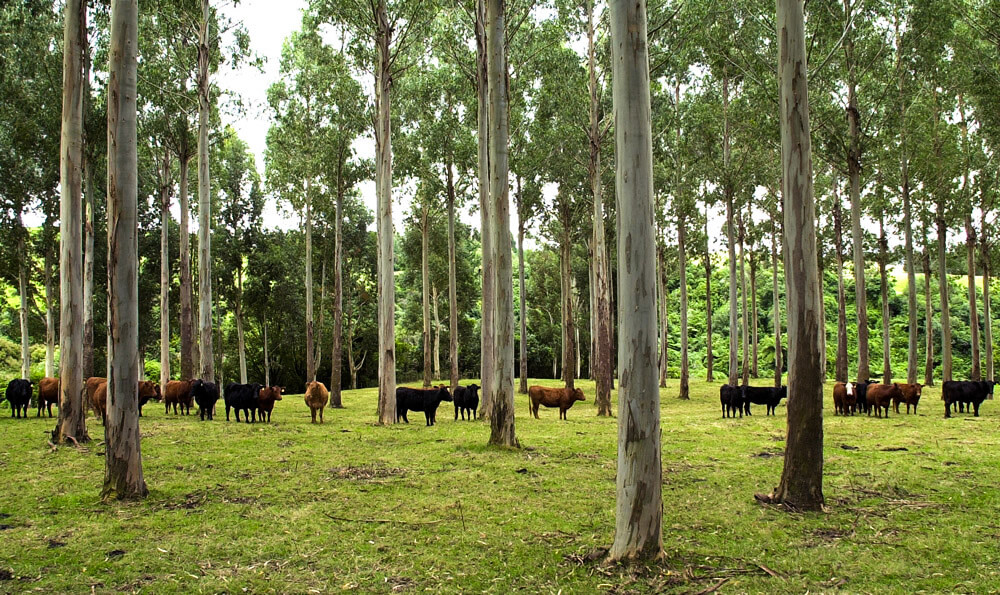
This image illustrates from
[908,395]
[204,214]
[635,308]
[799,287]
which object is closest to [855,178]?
[908,395]

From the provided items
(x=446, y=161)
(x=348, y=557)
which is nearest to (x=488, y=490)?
(x=348, y=557)

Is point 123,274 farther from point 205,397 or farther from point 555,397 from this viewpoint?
point 555,397

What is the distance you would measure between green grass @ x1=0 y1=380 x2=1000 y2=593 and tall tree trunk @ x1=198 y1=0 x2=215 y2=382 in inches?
274

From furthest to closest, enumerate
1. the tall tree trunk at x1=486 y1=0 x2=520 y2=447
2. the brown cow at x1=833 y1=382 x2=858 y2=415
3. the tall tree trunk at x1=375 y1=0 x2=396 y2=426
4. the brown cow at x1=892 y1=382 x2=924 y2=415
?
the brown cow at x1=833 y1=382 x2=858 y2=415
the brown cow at x1=892 y1=382 x2=924 y2=415
the tall tree trunk at x1=375 y1=0 x2=396 y2=426
the tall tree trunk at x1=486 y1=0 x2=520 y2=447

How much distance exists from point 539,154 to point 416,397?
42.6 feet

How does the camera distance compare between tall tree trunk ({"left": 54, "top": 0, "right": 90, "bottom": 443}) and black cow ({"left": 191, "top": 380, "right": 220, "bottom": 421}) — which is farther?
black cow ({"left": 191, "top": 380, "right": 220, "bottom": 421})

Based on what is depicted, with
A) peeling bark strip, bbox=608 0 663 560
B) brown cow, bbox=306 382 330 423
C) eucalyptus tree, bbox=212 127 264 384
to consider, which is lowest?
brown cow, bbox=306 382 330 423

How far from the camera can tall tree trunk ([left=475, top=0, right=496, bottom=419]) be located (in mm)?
13469

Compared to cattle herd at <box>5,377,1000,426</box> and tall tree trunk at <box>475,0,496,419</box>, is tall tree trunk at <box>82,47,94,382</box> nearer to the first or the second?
cattle herd at <box>5,377,1000,426</box>

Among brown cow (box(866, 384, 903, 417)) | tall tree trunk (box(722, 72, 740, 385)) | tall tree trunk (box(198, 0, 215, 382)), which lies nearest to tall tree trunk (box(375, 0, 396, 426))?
tall tree trunk (box(198, 0, 215, 382))

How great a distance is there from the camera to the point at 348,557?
5410mm

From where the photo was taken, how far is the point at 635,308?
17.2ft

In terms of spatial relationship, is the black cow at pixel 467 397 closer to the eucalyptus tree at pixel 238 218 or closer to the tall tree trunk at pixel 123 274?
the tall tree trunk at pixel 123 274

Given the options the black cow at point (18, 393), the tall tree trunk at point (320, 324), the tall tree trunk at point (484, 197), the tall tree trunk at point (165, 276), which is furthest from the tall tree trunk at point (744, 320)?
the black cow at point (18, 393)
